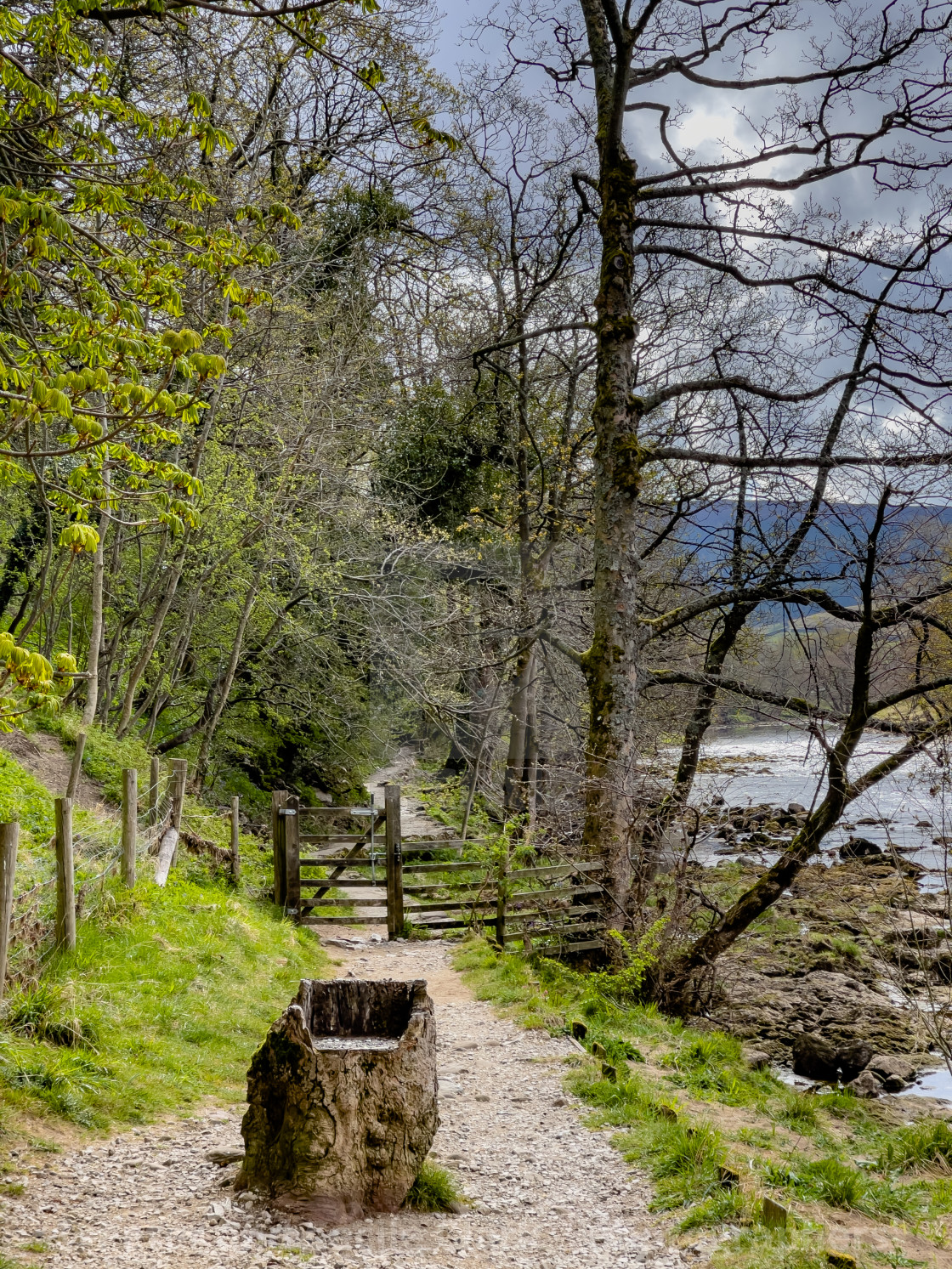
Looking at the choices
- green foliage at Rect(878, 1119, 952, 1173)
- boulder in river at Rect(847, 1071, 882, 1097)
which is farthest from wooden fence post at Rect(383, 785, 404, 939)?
green foliage at Rect(878, 1119, 952, 1173)

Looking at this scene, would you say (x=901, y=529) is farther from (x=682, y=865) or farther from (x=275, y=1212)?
(x=275, y=1212)

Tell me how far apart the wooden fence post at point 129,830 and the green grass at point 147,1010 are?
15 centimetres

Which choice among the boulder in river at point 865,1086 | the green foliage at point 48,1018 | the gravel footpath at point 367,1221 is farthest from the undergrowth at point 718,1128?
the green foliage at point 48,1018

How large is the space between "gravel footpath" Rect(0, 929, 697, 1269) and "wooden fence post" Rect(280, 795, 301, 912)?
6537 mm

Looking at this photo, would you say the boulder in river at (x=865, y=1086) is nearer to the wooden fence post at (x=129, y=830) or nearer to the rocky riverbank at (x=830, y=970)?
the rocky riverbank at (x=830, y=970)

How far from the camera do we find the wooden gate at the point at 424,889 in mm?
9992

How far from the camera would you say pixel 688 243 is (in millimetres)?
12984

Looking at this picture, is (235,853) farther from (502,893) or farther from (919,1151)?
(919,1151)

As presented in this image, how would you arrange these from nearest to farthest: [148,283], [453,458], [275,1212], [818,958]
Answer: [275,1212] → [148,283] → [818,958] → [453,458]

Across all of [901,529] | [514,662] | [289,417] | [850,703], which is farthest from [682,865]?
[289,417]

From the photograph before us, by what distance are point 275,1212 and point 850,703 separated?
742cm

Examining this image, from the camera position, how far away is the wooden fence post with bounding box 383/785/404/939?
12672 mm

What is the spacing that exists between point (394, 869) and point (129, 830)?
5012 mm

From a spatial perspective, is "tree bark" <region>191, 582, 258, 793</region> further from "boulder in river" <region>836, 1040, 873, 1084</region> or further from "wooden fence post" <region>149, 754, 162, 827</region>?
"boulder in river" <region>836, 1040, 873, 1084</region>
